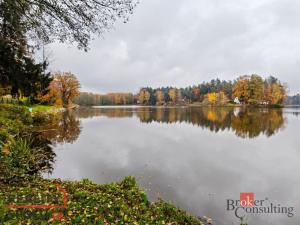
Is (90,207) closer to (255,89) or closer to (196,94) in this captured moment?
(255,89)

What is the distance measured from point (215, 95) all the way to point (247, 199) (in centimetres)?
11667

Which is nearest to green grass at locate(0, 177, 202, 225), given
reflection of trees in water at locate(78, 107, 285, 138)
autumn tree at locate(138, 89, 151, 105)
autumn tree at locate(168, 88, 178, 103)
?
reflection of trees in water at locate(78, 107, 285, 138)

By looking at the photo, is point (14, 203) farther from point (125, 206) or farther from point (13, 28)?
point (13, 28)

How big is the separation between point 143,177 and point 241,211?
4019 mm

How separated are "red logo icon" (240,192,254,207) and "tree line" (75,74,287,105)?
83.4 m

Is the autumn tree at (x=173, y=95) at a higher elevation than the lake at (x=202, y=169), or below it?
higher

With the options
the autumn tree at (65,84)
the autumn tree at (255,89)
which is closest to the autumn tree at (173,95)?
the autumn tree at (255,89)

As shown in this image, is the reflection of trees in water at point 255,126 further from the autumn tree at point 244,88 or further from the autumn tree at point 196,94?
the autumn tree at point 196,94

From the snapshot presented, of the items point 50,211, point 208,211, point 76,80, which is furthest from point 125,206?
point 76,80

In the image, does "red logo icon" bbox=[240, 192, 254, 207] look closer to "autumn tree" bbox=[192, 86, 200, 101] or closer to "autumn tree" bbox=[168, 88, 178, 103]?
"autumn tree" bbox=[192, 86, 200, 101]

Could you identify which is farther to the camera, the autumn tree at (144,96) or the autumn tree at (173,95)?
the autumn tree at (144,96)

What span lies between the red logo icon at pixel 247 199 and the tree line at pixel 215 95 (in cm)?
8338

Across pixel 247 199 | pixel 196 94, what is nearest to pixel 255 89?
pixel 196 94

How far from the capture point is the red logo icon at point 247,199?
709 centimetres
